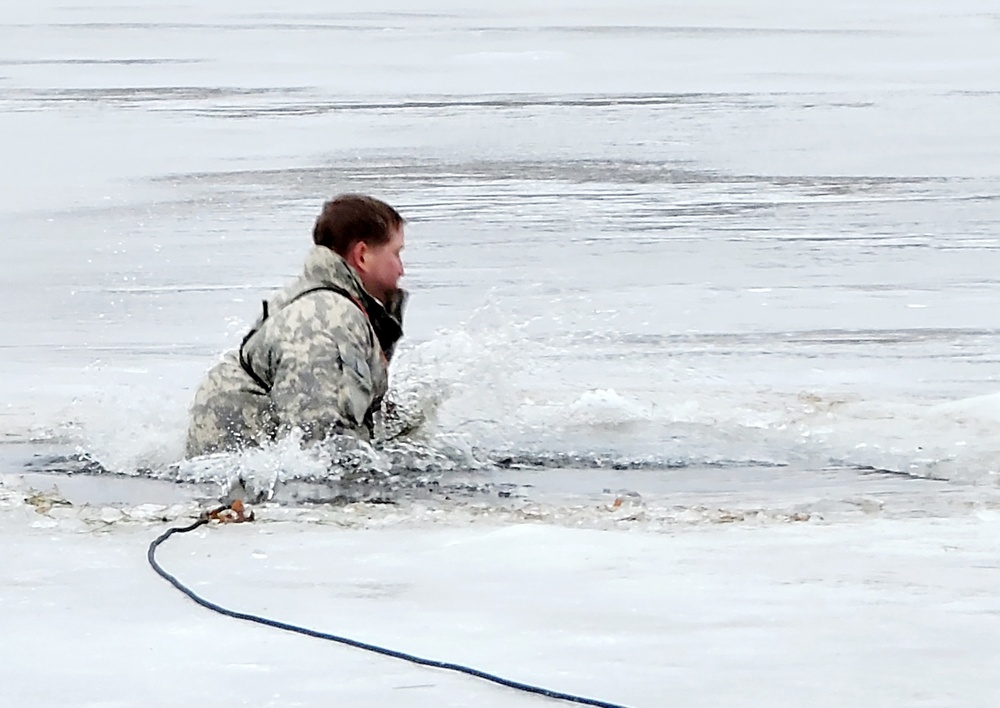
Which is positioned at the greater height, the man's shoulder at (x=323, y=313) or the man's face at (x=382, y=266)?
the man's face at (x=382, y=266)

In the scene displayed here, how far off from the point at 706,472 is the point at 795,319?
7.05 feet

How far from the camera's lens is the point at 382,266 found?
495 centimetres

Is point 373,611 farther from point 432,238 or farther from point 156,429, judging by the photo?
point 432,238

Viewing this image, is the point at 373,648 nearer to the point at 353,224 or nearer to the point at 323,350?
the point at 323,350

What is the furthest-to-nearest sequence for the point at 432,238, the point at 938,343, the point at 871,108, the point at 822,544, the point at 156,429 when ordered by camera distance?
the point at 871,108 < the point at 432,238 < the point at 938,343 < the point at 156,429 < the point at 822,544

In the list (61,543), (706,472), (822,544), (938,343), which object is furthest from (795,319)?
(61,543)

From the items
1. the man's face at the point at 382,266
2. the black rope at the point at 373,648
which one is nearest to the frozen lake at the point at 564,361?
the black rope at the point at 373,648

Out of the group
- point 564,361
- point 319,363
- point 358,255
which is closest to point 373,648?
point 319,363

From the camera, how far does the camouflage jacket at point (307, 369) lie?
4762 millimetres

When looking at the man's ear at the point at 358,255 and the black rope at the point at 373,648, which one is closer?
the black rope at the point at 373,648

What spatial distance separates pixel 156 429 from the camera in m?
5.55

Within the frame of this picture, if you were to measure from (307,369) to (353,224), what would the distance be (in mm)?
447

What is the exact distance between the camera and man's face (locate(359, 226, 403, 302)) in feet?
16.1

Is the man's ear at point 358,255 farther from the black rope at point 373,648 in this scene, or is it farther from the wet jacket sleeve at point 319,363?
the black rope at point 373,648
